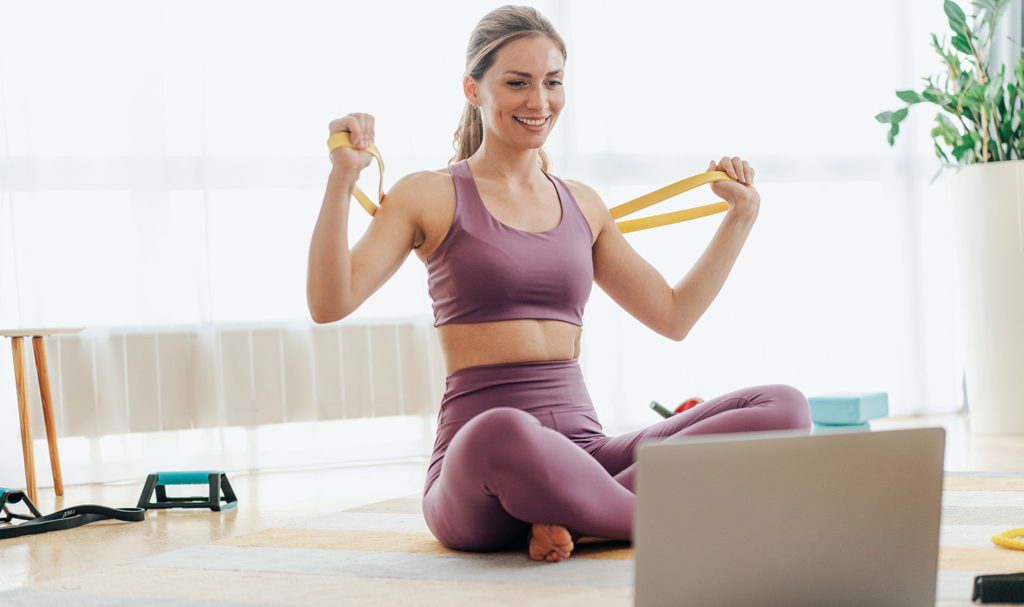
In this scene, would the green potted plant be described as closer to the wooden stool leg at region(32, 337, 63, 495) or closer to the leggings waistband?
the leggings waistband

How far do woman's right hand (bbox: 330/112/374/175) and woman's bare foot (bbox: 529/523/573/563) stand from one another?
0.57m

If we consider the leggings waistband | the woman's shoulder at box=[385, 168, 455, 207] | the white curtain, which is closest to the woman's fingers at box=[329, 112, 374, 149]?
the woman's shoulder at box=[385, 168, 455, 207]

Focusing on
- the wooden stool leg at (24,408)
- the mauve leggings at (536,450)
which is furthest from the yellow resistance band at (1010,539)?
the wooden stool leg at (24,408)

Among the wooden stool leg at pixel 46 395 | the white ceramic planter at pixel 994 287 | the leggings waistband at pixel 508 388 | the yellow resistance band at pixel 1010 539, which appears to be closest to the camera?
the yellow resistance band at pixel 1010 539

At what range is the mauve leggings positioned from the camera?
53.3 inches

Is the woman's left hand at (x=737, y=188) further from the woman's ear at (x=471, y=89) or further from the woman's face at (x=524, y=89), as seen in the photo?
the woman's ear at (x=471, y=89)

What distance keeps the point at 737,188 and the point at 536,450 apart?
647 mm

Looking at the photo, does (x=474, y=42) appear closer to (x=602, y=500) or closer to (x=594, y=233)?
(x=594, y=233)

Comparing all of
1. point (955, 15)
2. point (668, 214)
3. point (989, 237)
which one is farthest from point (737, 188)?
point (955, 15)

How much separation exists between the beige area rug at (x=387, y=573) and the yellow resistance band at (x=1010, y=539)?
0.01m

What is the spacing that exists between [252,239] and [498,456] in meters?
2.04

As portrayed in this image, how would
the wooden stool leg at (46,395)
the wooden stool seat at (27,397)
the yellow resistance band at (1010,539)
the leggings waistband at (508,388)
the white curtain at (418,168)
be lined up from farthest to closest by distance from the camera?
the white curtain at (418,168), the wooden stool leg at (46,395), the wooden stool seat at (27,397), the leggings waistband at (508,388), the yellow resistance band at (1010,539)

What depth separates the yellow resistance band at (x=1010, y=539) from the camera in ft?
4.63

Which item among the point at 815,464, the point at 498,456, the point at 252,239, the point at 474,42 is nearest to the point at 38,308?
the point at 252,239
